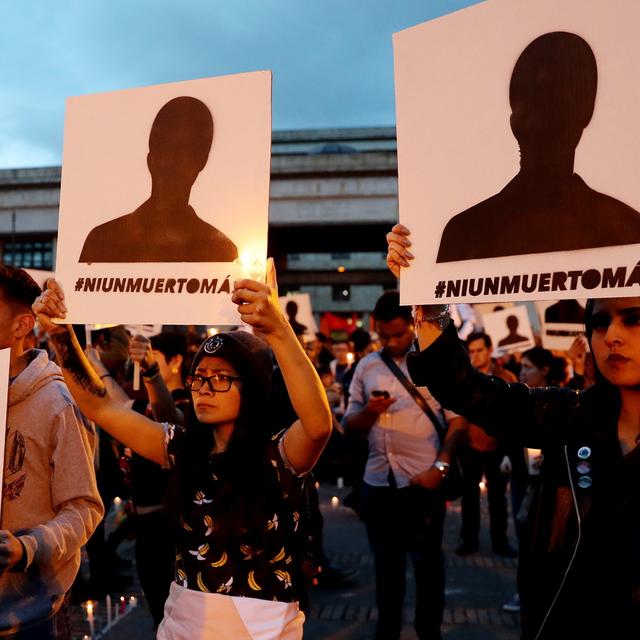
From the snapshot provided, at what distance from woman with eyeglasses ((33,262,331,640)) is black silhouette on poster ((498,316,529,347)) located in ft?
25.7

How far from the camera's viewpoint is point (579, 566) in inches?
74.3

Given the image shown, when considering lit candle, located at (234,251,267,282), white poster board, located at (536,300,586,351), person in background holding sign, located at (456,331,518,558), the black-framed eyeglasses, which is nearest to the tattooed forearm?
the black-framed eyeglasses

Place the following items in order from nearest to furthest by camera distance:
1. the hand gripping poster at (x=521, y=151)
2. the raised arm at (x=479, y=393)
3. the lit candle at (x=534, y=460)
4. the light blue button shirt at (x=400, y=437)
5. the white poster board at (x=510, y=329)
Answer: the hand gripping poster at (x=521, y=151) < the raised arm at (x=479, y=393) < the light blue button shirt at (x=400, y=437) < the lit candle at (x=534, y=460) < the white poster board at (x=510, y=329)

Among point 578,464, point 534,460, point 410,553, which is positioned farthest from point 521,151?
point 534,460

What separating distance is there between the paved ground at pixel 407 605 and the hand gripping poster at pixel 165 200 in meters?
3.35

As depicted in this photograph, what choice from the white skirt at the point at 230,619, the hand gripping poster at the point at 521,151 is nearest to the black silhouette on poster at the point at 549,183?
the hand gripping poster at the point at 521,151

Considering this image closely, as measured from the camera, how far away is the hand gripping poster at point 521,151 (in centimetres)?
202

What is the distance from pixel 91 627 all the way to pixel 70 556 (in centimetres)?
296

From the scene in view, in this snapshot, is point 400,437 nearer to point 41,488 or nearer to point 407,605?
point 407,605

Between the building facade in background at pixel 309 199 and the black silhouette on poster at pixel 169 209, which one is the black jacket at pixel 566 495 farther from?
the building facade in background at pixel 309 199

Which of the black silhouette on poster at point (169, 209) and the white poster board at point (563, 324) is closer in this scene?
the black silhouette on poster at point (169, 209)

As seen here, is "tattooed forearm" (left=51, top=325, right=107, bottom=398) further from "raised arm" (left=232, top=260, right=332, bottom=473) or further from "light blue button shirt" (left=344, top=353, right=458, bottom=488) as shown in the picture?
"light blue button shirt" (left=344, top=353, right=458, bottom=488)

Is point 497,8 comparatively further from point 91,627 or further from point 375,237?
point 375,237

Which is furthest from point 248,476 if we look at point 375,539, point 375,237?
point 375,237
